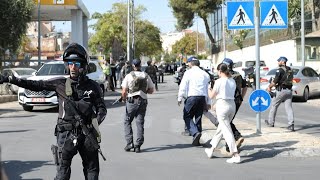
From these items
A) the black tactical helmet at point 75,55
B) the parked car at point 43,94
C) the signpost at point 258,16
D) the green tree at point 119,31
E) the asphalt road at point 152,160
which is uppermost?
the green tree at point 119,31

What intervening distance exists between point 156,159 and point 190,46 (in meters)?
117

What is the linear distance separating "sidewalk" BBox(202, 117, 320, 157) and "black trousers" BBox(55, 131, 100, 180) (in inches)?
185

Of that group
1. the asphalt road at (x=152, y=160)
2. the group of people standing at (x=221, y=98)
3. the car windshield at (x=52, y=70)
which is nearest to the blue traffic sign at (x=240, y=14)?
the group of people standing at (x=221, y=98)

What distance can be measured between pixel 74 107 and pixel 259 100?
6426mm

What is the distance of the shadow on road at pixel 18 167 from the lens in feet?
25.8

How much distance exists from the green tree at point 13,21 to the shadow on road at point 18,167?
78.7 ft

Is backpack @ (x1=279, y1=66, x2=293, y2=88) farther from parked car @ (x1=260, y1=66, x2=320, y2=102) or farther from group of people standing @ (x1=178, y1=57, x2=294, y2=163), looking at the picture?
parked car @ (x1=260, y1=66, x2=320, y2=102)

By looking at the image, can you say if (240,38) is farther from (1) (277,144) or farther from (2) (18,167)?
(2) (18,167)

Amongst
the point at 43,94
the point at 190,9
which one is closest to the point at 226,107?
the point at 43,94

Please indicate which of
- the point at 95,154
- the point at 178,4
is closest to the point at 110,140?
the point at 95,154

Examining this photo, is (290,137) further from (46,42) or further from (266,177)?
(46,42)

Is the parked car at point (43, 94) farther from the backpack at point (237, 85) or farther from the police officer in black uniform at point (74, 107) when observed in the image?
the police officer in black uniform at point (74, 107)

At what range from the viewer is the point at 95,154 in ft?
17.3

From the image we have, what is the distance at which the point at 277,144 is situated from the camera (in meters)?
10.0
